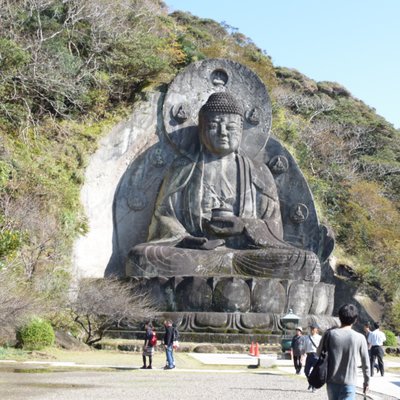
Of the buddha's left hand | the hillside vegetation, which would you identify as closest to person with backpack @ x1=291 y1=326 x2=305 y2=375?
the hillside vegetation

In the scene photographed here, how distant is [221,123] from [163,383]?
37.3 ft

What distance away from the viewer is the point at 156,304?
18.5m

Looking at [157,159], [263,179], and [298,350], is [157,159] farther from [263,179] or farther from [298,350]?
[298,350]

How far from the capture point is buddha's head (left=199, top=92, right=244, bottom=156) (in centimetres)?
2112

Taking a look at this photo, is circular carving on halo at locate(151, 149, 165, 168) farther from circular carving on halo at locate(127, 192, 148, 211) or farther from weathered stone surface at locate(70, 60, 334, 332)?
circular carving on halo at locate(127, 192, 148, 211)

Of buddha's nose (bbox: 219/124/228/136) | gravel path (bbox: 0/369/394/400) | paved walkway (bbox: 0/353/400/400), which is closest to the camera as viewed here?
gravel path (bbox: 0/369/394/400)

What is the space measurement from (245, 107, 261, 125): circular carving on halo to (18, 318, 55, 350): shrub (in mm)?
9356

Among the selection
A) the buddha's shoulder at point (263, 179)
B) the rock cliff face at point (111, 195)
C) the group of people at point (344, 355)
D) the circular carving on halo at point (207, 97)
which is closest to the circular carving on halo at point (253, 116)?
the circular carving on halo at point (207, 97)

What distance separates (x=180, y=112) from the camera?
2234cm

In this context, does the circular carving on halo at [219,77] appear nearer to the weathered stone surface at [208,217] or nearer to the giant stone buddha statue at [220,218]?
the weathered stone surface at [208,217]

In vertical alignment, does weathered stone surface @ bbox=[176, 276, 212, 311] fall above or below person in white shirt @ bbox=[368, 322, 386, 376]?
above

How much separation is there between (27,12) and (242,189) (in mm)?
9055

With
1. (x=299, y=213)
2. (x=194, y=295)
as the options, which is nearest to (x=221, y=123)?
(x=299, y=213)

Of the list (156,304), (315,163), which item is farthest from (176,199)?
(315,163)
